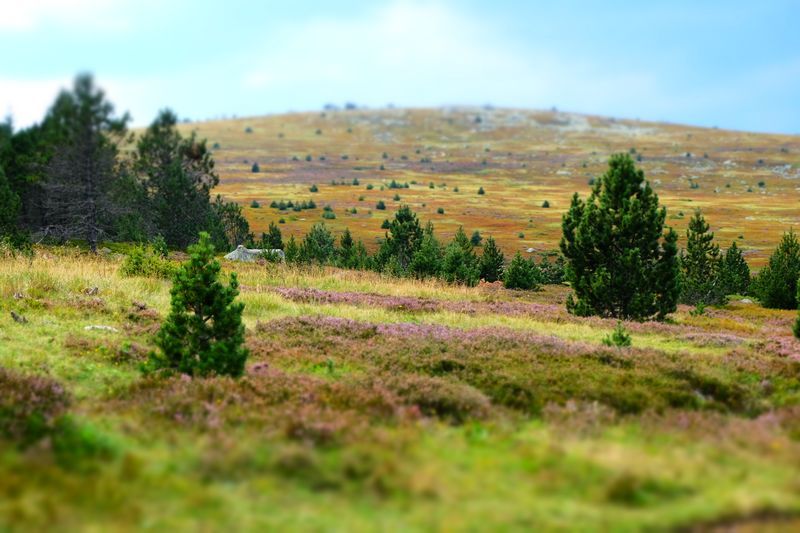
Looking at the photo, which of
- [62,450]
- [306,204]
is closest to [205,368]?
[62,450]

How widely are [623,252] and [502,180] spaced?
4958 inches

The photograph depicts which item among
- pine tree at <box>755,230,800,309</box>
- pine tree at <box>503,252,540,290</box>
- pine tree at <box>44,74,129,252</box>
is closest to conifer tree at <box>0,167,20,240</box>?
pine tree at <box>44,74,129,252</box>

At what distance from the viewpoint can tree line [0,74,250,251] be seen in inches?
1246

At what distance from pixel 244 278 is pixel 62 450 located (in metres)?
19.1

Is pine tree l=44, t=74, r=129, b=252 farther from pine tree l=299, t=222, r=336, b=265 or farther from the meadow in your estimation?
the meadow

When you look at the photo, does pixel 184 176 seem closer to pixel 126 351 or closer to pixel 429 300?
pixel 429 300

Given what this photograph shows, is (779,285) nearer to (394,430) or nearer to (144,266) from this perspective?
(144,266)

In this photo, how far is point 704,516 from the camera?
5691mm

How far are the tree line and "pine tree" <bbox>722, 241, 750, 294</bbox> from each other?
40616 mm

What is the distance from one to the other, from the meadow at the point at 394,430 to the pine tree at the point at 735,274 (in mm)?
38208

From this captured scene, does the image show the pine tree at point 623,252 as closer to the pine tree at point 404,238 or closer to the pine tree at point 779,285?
the pine tree at point 404,238

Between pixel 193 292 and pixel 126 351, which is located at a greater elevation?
pixel 193 292

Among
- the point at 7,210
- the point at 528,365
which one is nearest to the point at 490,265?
the point at 7,210

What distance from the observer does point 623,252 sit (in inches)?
909
